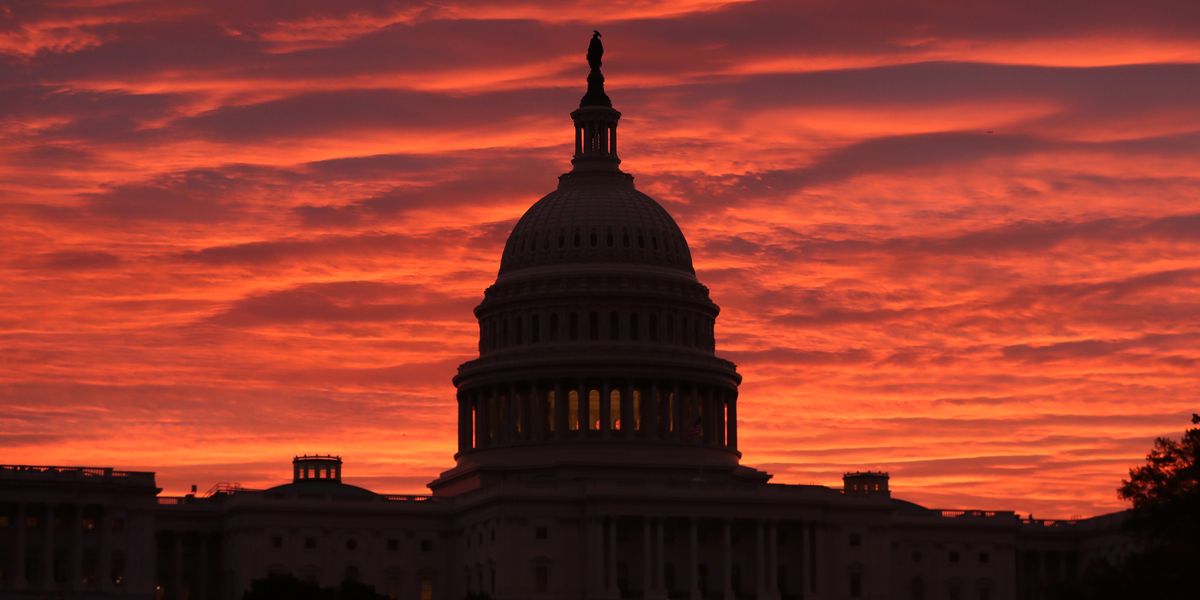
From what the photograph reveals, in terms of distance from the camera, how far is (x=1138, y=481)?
167m

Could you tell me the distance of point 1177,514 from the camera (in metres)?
162

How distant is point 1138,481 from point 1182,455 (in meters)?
2.96

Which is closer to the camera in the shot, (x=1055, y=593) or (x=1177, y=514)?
(x=1177, y=514)

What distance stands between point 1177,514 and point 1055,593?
1504 cm

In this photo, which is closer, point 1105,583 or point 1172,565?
point 1172,565

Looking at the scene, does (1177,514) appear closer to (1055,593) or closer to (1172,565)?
(1172,565)

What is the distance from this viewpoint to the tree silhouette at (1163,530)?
524 ft

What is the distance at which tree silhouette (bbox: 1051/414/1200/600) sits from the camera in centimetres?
15975

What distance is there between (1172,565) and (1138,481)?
8287 millimetres

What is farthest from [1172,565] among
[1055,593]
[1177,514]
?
[1055,593]

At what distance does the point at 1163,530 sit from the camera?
165 meters

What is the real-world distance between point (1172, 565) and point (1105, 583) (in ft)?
40.3

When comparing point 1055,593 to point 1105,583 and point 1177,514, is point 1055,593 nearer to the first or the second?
point 1105,583

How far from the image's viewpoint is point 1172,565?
160m
